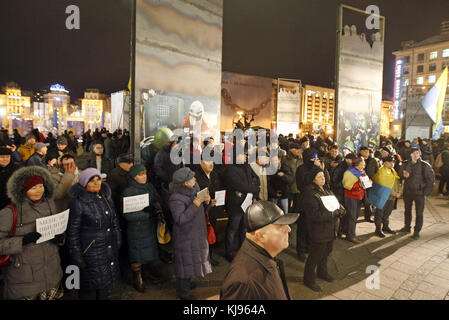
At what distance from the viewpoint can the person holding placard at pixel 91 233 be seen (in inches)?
133

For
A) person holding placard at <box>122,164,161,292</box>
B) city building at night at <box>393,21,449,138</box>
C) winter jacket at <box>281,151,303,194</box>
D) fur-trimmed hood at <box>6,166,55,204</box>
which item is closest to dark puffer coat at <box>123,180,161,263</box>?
person holding placard at <box>122,164,161,292</box>

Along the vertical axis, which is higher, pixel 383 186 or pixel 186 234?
pixel 383 186

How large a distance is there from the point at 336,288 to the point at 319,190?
158cm

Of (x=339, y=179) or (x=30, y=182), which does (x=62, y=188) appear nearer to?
(x=30, y=182)

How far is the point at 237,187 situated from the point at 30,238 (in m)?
3.22

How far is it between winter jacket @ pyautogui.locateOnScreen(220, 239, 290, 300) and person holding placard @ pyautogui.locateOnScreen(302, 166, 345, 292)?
2.49 metres

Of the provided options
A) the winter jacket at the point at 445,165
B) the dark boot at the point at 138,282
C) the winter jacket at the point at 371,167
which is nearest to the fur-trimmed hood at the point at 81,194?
the dark boot at the point at 138,282

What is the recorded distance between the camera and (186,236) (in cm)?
396

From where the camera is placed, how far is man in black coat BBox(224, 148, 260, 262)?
523cm

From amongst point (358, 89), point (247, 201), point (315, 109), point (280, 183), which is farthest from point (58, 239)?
point (315, 109)

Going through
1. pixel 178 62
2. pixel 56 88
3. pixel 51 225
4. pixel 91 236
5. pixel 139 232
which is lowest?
pixel 139 232

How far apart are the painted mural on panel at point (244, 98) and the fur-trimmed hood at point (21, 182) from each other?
121 ft
